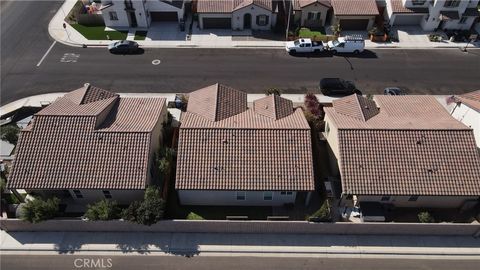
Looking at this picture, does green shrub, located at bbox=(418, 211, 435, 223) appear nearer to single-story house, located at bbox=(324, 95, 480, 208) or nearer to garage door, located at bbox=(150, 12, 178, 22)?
single-story house, located at bbox=(324, 95, 480, 208)

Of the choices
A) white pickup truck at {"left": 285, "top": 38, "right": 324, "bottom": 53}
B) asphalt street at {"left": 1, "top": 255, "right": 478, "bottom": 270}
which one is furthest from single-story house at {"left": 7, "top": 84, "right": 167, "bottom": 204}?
white pickup truck at {"left": 285, "top": 38, "right": 324, "bottom": 53}

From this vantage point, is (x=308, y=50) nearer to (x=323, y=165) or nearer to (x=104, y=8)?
(x=323, y=165)

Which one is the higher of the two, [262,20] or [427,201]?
[262,20]

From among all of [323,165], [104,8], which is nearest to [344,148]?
[323,165]

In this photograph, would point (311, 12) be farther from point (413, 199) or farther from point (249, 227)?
point (249, 227)

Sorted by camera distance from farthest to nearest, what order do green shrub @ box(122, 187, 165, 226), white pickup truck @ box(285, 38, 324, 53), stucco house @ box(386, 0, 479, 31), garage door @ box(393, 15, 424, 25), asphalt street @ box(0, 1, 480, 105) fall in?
1. garage door @ box(393, 15, 424, 25)
2. stucco house @ box(386, 0, 479, 31)
3. white pickup truck @ box(285, 38, 324, 53)
4. asphalt street @ box(0, 1, 480, 105)
5. green shrub @ box(122, 187, 165, 226)

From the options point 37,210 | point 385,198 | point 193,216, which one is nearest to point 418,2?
point 385,198
